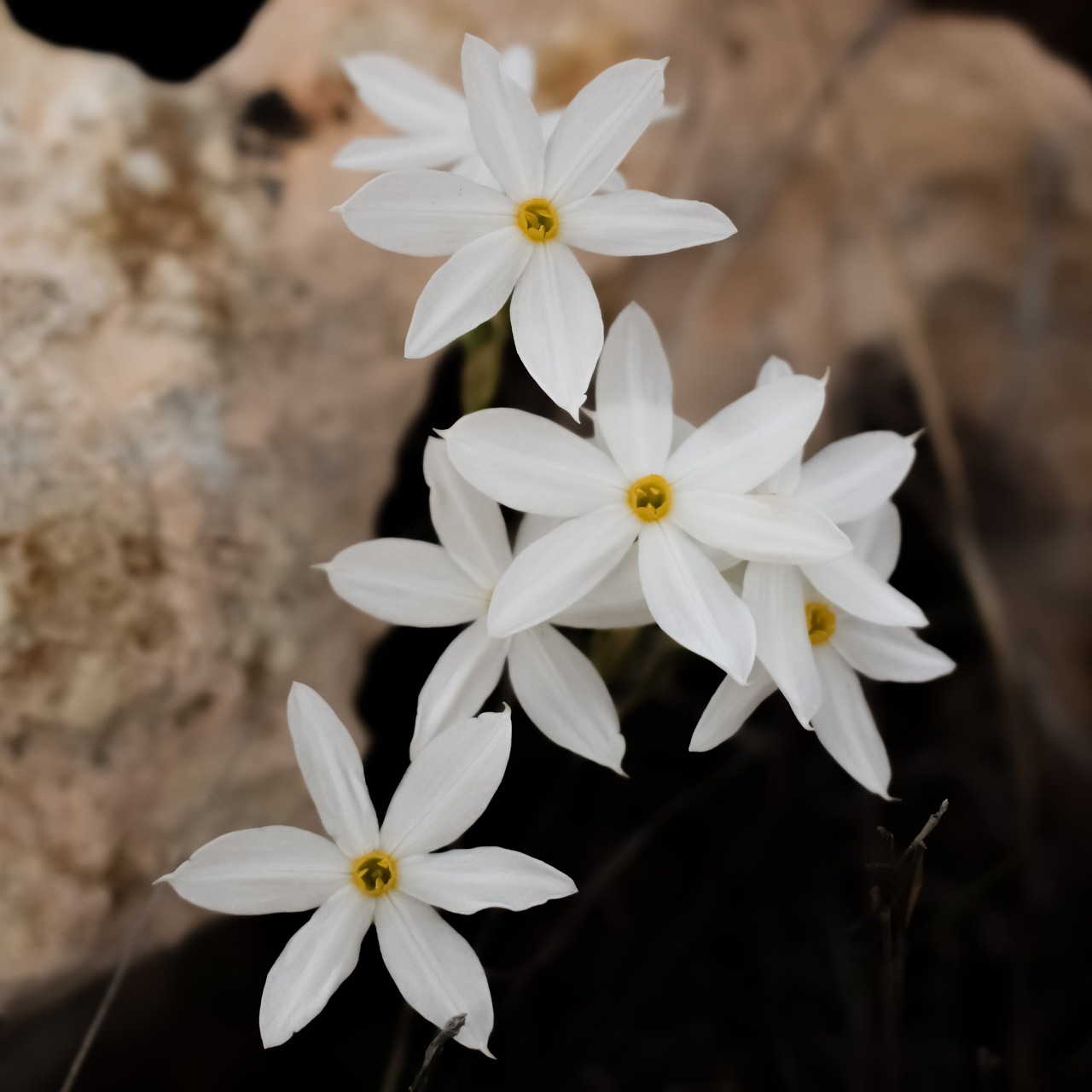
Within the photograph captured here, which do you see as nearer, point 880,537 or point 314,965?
point 314,965

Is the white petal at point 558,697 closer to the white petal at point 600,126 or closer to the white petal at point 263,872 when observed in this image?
the white petal at point 263,872

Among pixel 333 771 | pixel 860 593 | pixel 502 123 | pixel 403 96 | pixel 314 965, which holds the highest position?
pixel 403 96

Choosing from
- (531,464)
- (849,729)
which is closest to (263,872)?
(531,464)

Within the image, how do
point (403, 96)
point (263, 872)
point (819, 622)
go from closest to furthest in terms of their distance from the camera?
point (263, 872)
point (819, 622)
point (403, 96)

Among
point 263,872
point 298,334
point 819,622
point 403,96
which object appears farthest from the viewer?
point 298,334

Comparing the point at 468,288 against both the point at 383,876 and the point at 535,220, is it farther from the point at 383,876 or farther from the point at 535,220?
the point at 383,876

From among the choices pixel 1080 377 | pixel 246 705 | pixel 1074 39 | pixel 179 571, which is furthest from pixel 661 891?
pixel 1074 39

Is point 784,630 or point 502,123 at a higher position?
point 502,123

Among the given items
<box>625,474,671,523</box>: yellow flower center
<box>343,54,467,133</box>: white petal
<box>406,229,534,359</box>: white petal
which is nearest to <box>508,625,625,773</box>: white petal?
<box>625,474,671,523</box>: yellow flower center
